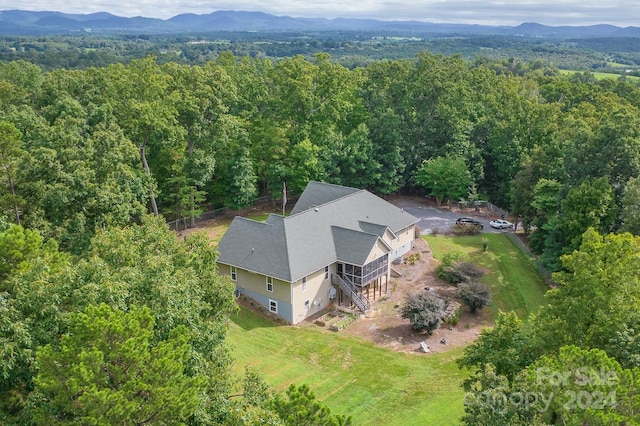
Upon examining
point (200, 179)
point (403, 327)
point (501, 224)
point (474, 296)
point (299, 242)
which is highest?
point (200, 179)

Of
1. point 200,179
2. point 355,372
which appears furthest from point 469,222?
point 355,372

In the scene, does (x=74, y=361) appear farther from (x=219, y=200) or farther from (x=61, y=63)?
(x=61, y=63)

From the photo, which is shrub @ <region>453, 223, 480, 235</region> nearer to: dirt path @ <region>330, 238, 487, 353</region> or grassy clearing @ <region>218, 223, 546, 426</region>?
dirt path @ <region>330, 238, 487, 353</region>

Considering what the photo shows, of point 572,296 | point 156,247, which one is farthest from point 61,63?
point 572,296

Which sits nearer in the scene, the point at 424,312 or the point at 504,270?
the point at 424,312

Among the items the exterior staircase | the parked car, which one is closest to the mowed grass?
→ the exterior staircase

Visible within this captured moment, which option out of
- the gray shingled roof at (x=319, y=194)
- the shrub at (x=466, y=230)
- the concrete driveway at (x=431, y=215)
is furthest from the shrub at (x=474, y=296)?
the concrete driveway at (x=431, y=215)

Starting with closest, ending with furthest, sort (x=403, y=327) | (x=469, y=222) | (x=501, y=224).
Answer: (x=403, y=327) < (x=469, y=222) < (x=501, y=224)

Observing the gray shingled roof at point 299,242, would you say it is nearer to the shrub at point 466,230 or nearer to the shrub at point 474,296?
the shrub at point 474,296

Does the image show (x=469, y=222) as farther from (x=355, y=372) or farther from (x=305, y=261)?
(x=355, y=372)
